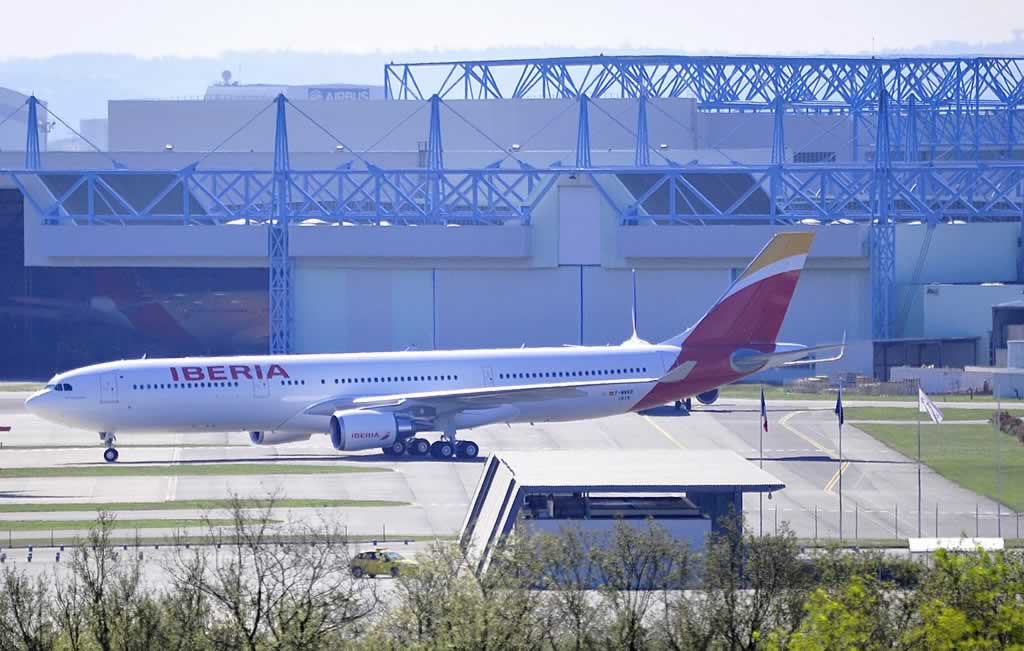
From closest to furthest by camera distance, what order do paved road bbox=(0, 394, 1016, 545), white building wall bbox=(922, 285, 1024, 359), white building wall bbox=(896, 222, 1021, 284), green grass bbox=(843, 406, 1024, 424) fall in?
paved road bbox=(0, 394, 1016, 545) → green grass bbox=(843, 406, 1024, 424) → white building wall bbox=(922, 285, 1024, 359) → white building wall bbox=(896, 222, 1021, 284)

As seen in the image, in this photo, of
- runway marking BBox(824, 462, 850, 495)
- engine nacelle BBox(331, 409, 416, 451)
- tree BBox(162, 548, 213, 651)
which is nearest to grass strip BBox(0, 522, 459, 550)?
tree BBox(162, 548, 213, 651)

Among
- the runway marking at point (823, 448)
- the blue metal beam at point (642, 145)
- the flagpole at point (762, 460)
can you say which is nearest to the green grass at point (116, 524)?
the flagpole at point (762, 460)

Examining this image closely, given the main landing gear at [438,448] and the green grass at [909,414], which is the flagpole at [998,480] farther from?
the main landing gear at [438,448]

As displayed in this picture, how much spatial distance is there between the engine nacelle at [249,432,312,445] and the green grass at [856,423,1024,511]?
22382 millimetres

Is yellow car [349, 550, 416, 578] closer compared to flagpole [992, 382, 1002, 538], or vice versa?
yellow car [349, 550, 416, 578]

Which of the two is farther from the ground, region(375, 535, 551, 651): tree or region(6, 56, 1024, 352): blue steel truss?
region(6, 56, 1024, 352): blue steel truss

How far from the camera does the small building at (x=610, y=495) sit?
43.0 m

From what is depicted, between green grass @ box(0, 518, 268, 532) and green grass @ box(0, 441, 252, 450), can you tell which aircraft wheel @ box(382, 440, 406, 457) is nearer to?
green grass @ box(0, 441, 252, 450)

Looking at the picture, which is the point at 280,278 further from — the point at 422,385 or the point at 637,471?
the point at 637,471

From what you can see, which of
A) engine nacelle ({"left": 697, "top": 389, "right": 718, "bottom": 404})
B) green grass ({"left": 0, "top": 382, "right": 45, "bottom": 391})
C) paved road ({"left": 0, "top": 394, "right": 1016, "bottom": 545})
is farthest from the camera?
green grass ({"left": 0, "top": 382, "right": 45, "bottom": 391})

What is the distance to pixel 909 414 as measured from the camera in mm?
77438

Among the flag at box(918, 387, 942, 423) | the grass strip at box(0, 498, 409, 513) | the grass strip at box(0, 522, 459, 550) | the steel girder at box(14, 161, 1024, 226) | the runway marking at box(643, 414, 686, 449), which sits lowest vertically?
the grass strip at box(0, 522, 459, 550)

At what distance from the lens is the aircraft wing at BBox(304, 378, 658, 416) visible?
64.1m

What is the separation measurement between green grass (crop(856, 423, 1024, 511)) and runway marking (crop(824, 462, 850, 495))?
3.03 m
